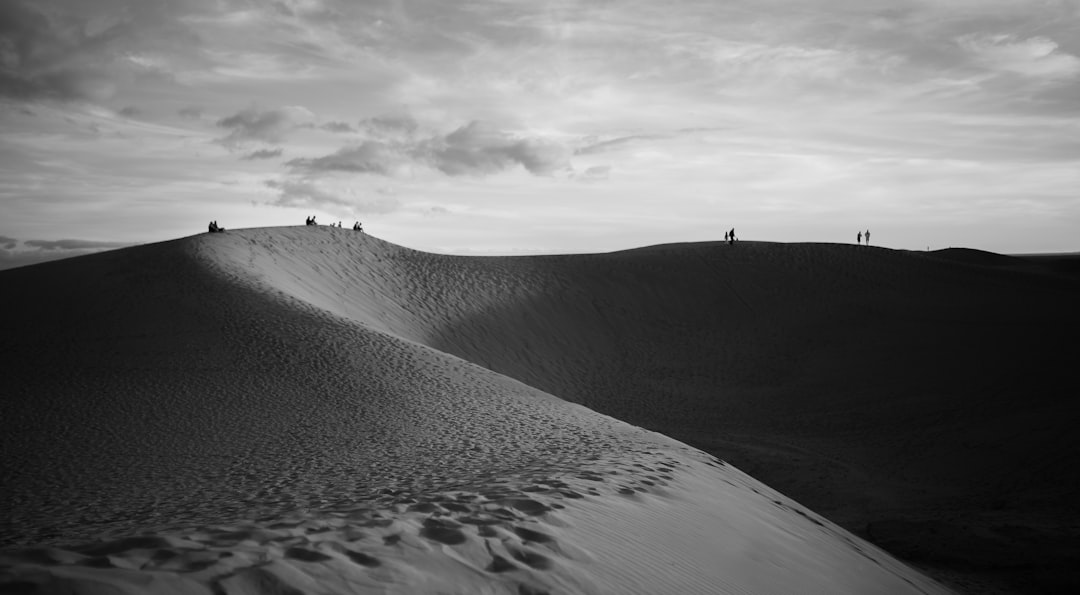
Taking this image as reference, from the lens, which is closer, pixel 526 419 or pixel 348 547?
pixel 348 547

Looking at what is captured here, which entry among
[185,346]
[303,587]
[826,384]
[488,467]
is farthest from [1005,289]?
[303,587]

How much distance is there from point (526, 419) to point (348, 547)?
8.24 metres

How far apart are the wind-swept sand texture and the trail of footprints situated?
0.10 ft

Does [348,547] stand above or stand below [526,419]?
above

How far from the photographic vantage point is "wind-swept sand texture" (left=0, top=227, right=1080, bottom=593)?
500cm

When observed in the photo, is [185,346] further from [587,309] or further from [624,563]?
[587,309]

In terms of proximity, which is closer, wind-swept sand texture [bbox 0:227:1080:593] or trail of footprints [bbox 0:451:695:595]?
trail of footprints [bbox 0:451:695:595]

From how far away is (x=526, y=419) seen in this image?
1252 centimetres

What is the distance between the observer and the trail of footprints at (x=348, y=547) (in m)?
3.64

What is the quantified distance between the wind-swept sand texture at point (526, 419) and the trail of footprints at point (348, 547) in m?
0.03

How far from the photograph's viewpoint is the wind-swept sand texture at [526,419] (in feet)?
16.4

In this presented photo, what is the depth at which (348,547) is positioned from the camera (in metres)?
4.37

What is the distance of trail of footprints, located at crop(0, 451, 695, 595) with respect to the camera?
3.64 m

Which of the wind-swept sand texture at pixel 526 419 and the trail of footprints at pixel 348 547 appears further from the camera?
the wind-swept sand texture at pixel 526 419
